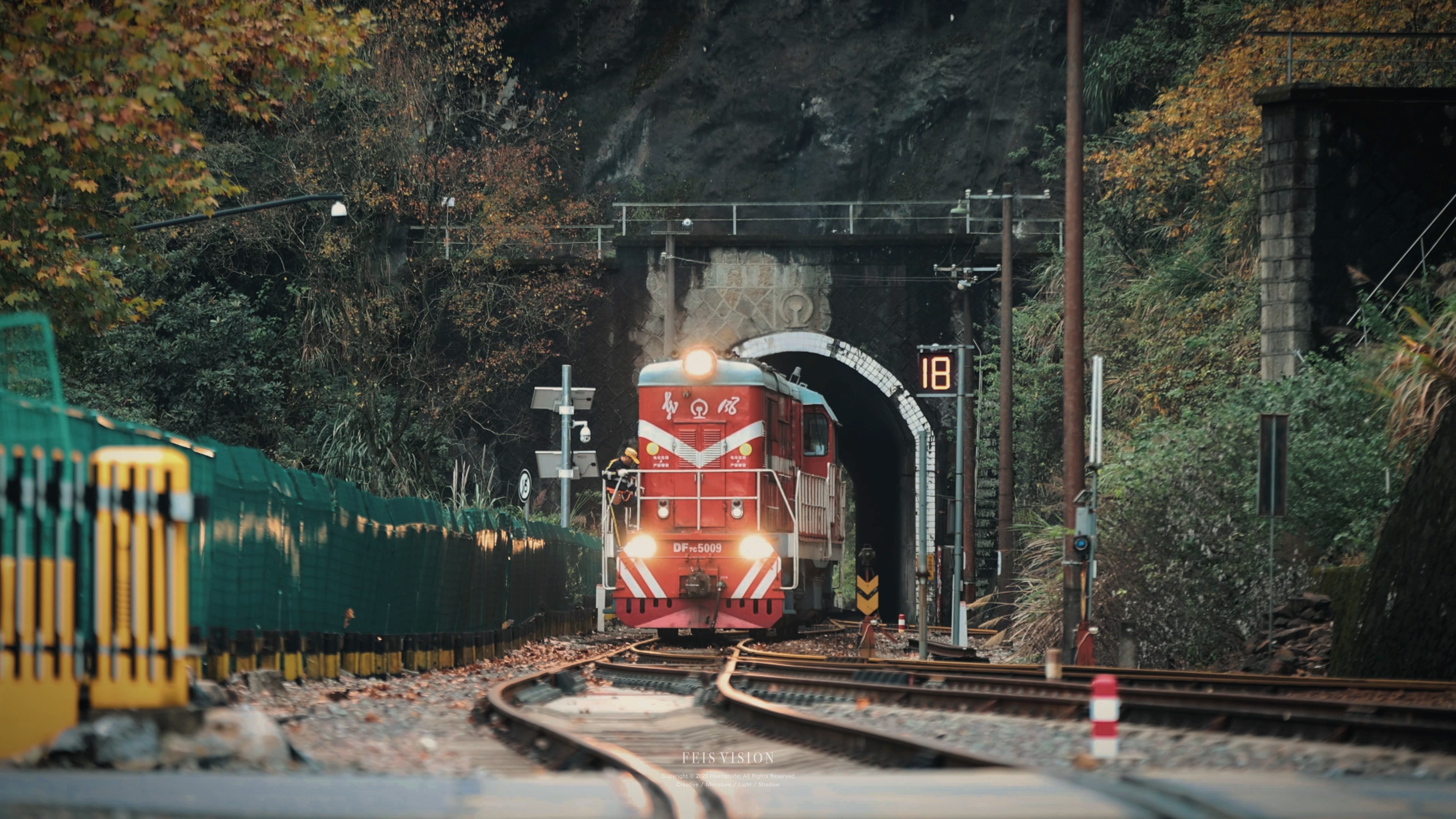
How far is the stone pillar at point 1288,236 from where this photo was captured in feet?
67.4

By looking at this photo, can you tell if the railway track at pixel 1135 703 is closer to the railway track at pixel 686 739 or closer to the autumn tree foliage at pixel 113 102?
the railway track at pixel 686 739

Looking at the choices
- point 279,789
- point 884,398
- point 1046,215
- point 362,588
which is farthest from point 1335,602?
point 1046,215

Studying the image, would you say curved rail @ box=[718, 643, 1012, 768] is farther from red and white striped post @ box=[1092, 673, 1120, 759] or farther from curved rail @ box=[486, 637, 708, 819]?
curved rail @ box=[486, 637, 708, 819]

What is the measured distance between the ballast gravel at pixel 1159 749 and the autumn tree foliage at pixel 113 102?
1015 centimetres

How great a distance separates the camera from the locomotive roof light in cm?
2108

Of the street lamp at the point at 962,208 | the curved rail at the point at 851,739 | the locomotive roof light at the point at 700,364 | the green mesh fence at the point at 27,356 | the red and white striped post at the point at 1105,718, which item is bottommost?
the curved rail at the point at 851,739

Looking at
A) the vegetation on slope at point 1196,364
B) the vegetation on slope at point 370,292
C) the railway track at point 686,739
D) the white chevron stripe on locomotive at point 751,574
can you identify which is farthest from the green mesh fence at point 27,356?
the vegetation on slope at point 370,292

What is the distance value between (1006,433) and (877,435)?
13.8 m

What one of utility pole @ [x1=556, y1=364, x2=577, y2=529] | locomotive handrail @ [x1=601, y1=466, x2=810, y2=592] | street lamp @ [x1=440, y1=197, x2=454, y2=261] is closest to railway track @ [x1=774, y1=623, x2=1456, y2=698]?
locomotive handrail @ [x1=601, y1=466, x2=810, y2=592]

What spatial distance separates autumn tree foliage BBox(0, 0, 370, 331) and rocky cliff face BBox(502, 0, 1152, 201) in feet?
75.3

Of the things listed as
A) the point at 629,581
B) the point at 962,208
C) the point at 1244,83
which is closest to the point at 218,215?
the point at 629,581

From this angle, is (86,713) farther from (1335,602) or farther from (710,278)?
(710,278)

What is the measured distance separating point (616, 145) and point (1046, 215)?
1153 centimetres

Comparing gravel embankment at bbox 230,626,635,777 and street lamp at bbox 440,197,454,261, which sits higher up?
street lamp at bbox 440,197,454,261
